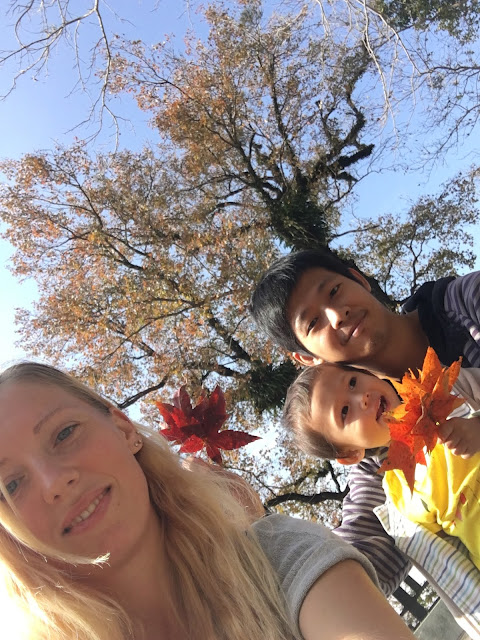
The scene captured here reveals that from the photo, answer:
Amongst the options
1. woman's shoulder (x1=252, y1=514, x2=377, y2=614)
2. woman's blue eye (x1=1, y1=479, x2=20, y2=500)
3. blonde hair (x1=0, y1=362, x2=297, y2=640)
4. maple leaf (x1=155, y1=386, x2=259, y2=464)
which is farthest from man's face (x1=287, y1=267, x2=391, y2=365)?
woman's blue eye (x1=1, y1=479, x2=20, y2=500)

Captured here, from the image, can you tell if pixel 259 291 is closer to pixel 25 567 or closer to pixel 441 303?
pixel 441 303

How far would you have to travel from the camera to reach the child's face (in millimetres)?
2027

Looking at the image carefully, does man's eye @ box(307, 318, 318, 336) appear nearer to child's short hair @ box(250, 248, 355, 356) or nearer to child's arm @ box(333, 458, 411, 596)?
child's short hair @ box(250, 248, 355, 356)

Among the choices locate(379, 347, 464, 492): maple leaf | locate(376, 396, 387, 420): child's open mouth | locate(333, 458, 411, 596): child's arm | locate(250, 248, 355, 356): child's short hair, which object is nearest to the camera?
locate(379, 347, 464, 492): maple leaf

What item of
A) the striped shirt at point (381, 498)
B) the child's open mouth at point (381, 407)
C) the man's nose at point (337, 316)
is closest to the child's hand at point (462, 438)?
the striped shirt at point (381, 498)

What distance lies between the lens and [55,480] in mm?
1284

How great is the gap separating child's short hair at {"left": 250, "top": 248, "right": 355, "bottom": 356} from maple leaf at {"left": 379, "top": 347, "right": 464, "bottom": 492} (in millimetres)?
1073

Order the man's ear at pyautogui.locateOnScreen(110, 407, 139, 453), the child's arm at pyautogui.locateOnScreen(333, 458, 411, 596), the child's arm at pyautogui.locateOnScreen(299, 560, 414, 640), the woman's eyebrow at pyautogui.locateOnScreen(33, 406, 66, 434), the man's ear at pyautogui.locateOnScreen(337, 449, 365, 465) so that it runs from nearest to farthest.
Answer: the child's arm at pyautogui.locateOnScreen(299, 560, 414, 640) → the woman's eyebrow at pyautogui.locateOnScreen(33, 406, 66, 434) → the man's ear at pyautogui.locateOnScreen(110, 407, 139, 453) → the child's arm at pyautogui.locateOnScreen(333, 458, 411, 596) → the man's ear at pyautogui.locateOnScreen(337, 449, 365, 465)

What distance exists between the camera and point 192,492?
166cm

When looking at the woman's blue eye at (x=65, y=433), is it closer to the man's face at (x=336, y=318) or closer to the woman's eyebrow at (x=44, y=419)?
the woman's eyebrow at (x=44, y=419)

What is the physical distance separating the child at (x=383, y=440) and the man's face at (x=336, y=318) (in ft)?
0.42

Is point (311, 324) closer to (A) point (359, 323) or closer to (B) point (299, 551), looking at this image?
(A) point (359, 323)

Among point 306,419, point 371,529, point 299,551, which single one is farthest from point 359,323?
point 299,551

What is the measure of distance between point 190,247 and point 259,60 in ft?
14.4
